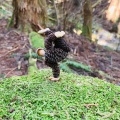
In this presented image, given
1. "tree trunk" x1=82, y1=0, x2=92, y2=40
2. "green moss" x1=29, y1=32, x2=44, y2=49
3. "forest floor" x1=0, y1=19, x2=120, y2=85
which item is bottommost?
"forest floor" x1=0, y1=19, x2=120, y2=85

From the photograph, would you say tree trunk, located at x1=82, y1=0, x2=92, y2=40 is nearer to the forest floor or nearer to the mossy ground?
the forest floor

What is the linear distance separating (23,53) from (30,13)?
4.22 feet

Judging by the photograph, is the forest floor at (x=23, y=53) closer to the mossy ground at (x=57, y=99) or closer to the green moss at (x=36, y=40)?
the green moss at (x=36, y=40)

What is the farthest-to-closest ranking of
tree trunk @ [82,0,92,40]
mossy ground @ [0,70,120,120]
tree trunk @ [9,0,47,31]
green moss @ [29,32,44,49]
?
1. tree trunk @ [82,0,92,40]
2. tree trunk @ [9,0,47,31]
3. green moss @ [29,32,44,49]
4. mossy ground @ [0,70,120,120]

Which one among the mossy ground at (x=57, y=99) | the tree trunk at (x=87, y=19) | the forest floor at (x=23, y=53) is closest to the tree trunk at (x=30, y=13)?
the forest floor at (x=23, y=53)

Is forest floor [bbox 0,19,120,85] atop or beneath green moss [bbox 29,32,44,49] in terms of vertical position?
beneath

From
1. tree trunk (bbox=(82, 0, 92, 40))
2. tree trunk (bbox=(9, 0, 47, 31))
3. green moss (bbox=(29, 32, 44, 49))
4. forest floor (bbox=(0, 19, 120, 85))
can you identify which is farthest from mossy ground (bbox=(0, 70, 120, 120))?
tree trunk (bbox=(82, 0, 92, 40))

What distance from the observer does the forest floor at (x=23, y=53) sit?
4758 millimetres

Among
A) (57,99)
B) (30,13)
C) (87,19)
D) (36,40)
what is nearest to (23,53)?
(36,40)

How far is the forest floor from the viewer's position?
4.76m

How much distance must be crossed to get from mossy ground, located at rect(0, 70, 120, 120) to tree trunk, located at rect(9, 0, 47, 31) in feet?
11.6

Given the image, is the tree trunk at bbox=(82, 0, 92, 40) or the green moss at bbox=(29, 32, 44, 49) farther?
the tree trunk at bbox=(82, 0, 92, 40)

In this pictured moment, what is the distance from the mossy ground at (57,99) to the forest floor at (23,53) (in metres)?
1.97

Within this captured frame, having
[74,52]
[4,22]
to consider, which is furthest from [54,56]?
[4,22]
